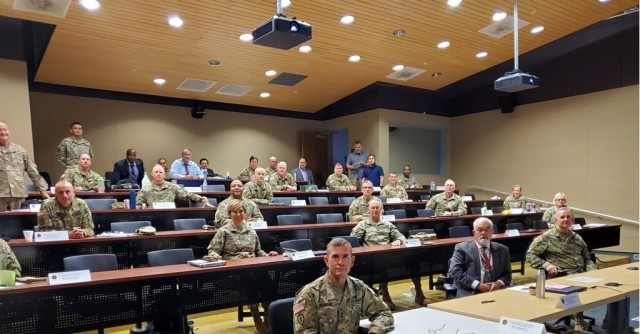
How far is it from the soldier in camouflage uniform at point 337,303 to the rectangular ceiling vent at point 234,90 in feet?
26.5

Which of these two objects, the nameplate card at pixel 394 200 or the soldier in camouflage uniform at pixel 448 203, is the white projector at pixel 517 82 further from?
the nameplate card at pixel 394 200

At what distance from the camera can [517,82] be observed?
5402 mm

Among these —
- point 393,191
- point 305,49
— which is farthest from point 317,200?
point 305,49

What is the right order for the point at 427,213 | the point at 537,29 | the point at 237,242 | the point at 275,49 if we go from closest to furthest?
the point at 237,242 → the point at 427,213 → the point at 275,49 → the point at 537,29

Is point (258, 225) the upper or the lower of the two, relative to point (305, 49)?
lower

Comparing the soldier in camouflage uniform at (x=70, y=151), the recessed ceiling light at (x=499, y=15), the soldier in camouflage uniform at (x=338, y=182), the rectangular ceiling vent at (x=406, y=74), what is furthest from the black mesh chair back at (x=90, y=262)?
the rectangular ceiling vent at (x=406, y=74)

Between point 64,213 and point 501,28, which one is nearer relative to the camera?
point 64,213

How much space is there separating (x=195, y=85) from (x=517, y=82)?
673cm

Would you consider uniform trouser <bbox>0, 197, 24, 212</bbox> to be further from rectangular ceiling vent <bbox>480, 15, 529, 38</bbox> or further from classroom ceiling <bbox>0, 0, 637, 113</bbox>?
rectangular ceiling vent <bbox>480, 15, 529, 38</bbox>

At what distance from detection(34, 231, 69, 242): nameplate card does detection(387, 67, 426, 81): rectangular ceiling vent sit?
730cm

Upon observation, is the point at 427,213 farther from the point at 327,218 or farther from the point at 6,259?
the point at 6,259

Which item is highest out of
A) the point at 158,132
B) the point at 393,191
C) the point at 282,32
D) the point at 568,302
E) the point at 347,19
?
the point at 347,19

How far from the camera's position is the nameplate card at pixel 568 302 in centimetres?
249

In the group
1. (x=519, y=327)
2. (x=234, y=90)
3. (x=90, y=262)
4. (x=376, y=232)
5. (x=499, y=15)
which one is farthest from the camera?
(x=234, y=90)
